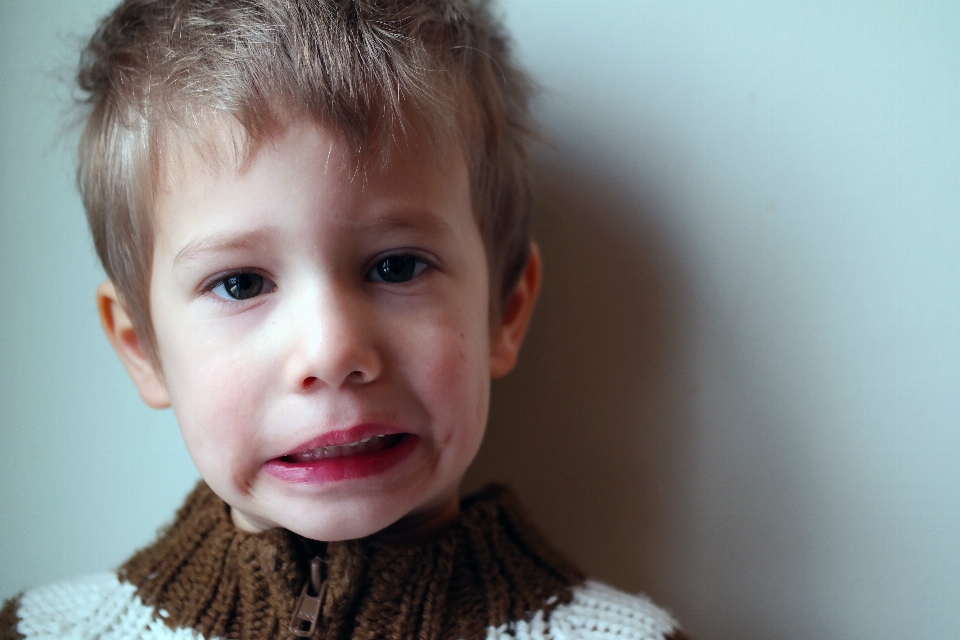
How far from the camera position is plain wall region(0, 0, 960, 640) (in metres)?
0.86

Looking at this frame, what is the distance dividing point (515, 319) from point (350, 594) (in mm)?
386

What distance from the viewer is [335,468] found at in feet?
2.44

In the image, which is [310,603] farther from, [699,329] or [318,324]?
[699,329]

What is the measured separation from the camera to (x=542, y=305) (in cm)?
108

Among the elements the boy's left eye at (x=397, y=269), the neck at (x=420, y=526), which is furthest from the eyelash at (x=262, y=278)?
the neck at (x=420, y=526)

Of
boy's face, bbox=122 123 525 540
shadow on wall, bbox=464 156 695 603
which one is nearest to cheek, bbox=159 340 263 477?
boy's face, bbox=122 123 525 540

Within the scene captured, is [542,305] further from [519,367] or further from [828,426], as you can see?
[828,426]

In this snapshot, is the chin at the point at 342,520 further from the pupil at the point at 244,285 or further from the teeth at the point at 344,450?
the pupil at the point at 244,285

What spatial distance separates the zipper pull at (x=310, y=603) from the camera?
76cm

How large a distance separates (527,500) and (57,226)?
2.47 ft

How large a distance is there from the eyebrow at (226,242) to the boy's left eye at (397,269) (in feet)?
0.37

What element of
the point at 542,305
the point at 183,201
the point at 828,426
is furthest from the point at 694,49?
the point at 183,201

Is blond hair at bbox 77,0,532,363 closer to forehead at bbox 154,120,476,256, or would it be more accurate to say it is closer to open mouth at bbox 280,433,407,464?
forehead at bbox 154,120,476,256

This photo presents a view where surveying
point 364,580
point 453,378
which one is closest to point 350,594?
point 364,580
